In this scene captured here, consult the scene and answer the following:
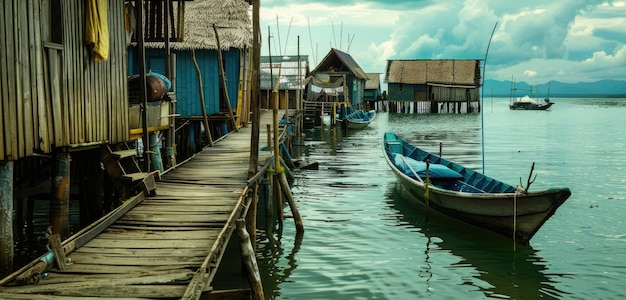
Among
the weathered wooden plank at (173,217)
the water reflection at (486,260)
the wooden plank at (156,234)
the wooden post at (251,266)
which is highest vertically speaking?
the weathered wooden plank at (173,217)

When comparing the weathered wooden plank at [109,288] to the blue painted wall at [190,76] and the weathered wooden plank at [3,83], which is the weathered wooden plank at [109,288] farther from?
the blue painted wall at [190,76]

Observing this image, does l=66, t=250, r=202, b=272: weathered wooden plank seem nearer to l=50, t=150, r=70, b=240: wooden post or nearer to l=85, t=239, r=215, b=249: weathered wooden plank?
l=85, t=239, r=215, b=249: weathered wooden plank

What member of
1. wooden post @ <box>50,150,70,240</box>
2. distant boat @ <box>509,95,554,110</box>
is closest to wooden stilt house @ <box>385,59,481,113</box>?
distant boat @ <box>509,95,554,110</box>

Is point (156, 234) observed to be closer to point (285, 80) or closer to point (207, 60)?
point (207, 60)

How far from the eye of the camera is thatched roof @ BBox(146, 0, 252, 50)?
19.5 m

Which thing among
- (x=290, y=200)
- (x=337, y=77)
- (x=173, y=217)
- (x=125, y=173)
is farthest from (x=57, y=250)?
(x=337, y=77)

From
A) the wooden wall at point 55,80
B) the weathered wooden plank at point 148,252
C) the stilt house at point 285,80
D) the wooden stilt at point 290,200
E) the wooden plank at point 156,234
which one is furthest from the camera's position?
the stilt house at point 285,80

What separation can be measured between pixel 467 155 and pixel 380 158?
160 inches

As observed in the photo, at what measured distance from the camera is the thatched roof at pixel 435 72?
58.0 metres

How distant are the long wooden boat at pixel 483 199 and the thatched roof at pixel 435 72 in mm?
43816

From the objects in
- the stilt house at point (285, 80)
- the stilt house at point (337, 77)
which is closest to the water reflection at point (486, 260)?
the stilt house at point (285, 80)

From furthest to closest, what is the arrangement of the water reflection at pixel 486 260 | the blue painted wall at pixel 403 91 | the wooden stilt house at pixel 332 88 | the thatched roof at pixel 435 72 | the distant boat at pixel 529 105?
the distant boat at pixel 529 105, the blue painted wall at pixel 403 91, the thatched roof at pixel 435 72, the wooden stilt house at pixel 332 88, the water reflection at pixel 486 260

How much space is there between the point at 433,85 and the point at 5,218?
54.5 meters

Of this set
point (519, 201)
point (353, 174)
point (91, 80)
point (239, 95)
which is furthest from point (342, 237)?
point (239, 95)
